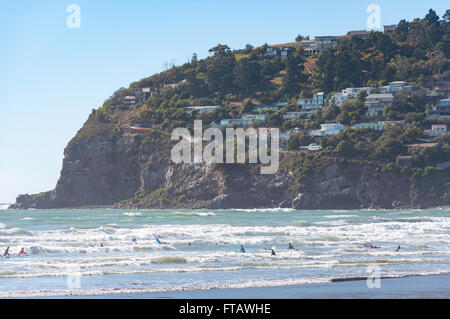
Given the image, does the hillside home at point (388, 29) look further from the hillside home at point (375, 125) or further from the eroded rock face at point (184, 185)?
the eroded rock face at point (184, 185)

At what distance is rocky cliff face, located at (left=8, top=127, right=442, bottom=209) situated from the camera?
295 feet

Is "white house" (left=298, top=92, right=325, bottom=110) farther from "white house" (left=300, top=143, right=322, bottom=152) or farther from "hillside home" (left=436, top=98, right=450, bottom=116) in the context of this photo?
"hillside home" (left=436, top=98, right=450, bottom=116)

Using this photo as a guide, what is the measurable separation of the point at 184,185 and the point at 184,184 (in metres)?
0.18

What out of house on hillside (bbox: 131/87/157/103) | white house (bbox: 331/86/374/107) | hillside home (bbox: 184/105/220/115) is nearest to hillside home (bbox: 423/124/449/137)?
white house (bbox: 331/86/374/107)

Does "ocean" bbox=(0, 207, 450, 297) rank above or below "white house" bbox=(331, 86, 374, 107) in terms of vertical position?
below

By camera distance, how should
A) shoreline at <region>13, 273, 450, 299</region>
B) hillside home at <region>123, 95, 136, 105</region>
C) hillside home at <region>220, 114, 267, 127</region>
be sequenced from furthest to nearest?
hillside home at <region>123, 95, 136, 105</region>
hillside home at <region>220, 114, 267, 127</region>
shoreline at <region>13, 273, 450, 299</region>

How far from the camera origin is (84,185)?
11025cm

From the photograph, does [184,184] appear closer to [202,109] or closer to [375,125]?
[202,109]

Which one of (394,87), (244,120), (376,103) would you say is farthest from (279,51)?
(376,103)

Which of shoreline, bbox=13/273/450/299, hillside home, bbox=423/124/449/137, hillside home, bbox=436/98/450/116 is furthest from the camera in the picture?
hillside home, bbox=436/98/450/116

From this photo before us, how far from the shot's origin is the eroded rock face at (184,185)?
89938 millimetres

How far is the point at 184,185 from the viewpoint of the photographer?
3910 inches

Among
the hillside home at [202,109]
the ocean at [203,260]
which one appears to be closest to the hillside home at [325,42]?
the hillside home at [202,109]
